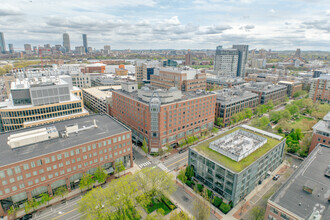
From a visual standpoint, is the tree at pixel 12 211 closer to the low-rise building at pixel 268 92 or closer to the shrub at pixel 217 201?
the shrub at pixel 217 201

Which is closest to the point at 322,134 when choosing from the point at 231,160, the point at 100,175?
the point at 231,160

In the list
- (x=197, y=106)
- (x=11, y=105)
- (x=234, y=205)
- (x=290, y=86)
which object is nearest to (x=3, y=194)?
(x=11, y=105)

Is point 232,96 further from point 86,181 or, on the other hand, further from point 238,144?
point 86,181

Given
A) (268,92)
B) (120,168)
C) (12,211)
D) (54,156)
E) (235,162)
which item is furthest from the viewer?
(268,92)

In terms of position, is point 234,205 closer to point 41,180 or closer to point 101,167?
point 101,167

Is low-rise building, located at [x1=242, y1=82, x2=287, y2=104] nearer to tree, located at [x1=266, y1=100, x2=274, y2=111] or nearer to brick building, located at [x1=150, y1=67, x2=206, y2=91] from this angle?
tree, located at [x1=266, y1=100, x2=274, y2=111]

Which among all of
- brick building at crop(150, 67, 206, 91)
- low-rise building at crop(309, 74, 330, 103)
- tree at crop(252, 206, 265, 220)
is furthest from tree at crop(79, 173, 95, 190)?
low-rise building at crop(309, 74, 330, 103)

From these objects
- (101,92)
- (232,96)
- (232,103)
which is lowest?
(232,103)
